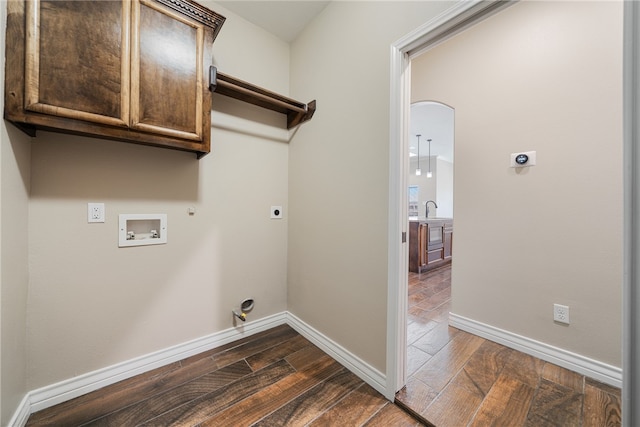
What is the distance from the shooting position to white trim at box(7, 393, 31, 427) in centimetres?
115

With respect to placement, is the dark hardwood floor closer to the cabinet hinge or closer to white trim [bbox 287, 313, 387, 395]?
white trim [bbox 287, 313, 387, 395]

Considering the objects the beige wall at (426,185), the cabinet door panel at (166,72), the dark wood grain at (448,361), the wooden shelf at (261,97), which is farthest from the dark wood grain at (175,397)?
the beige wall at (426,185)

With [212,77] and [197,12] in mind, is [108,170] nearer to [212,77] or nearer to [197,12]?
[212,77]

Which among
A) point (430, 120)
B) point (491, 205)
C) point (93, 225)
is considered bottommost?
point (93, 225)

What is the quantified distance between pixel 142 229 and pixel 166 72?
99 cm

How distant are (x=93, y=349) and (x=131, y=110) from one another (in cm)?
143

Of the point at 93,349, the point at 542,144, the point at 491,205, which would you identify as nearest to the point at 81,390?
the point at 93,349

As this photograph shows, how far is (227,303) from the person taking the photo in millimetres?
1979

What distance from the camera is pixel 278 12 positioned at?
195 cm

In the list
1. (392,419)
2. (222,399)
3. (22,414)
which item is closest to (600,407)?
(392,419)

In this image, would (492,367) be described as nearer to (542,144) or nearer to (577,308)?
(577,308)

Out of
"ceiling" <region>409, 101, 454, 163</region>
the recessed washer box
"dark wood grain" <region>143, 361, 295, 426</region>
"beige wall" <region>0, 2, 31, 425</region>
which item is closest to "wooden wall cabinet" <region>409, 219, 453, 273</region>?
"ceiling" <region>409, 101, 454, 163</region>

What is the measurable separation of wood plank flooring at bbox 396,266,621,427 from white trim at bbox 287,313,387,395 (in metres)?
0.14

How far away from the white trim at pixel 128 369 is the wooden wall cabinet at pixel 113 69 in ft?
4.58
